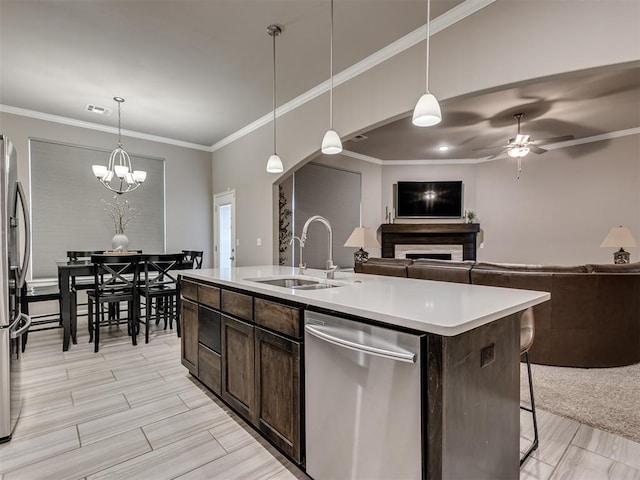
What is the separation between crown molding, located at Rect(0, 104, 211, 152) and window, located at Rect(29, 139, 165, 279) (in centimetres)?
32

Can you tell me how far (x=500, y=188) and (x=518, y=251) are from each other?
136 centimetres

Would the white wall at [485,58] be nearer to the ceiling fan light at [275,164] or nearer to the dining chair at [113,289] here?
the ceiling fan light at [275,164]

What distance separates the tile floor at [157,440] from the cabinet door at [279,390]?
15cm

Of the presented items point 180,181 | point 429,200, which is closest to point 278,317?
point 180,181

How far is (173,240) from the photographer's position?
592 centimetres

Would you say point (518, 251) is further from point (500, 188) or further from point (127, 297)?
point (127, 297)

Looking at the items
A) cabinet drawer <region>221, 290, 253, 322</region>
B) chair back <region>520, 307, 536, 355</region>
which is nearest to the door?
cabinet drawer <region>221, 290, 253, 322</region>

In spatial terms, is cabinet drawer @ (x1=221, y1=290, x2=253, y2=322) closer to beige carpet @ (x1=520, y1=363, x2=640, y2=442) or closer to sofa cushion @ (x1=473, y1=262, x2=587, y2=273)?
beige carpet @ (x1=520, y1=363, x2=640, y2=442)

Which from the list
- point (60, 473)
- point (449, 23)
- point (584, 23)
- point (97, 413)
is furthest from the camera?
point (449, 23)

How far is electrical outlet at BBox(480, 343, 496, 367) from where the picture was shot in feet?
4.19

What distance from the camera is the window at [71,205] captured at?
467 centimetres

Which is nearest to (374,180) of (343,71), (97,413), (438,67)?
(343,71)

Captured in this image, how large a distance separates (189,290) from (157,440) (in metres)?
1.09

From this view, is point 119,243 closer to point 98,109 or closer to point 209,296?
point 98,109
